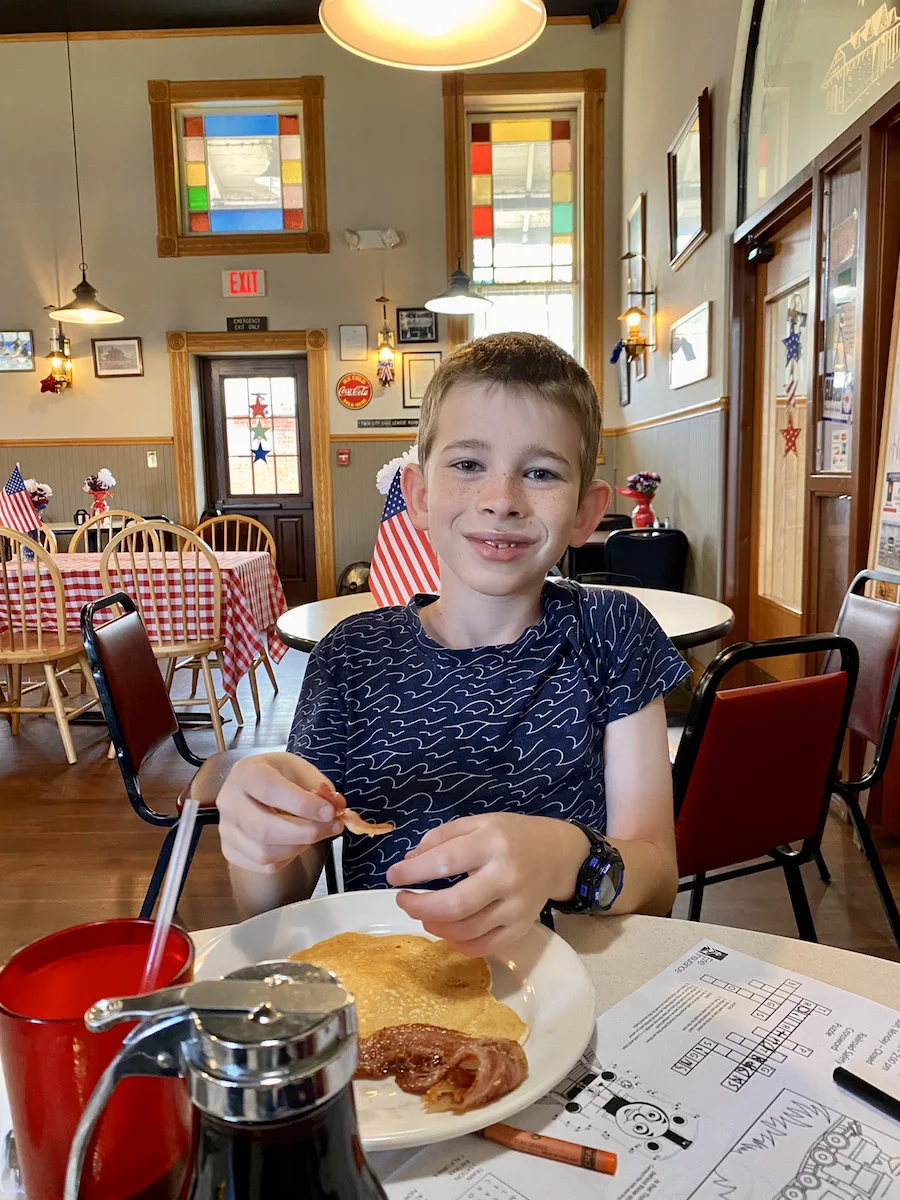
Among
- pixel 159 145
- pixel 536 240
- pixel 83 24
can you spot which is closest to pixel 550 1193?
pixel 536 240

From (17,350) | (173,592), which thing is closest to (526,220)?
(17,350)

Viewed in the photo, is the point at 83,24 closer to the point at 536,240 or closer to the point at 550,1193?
the point at 536,240

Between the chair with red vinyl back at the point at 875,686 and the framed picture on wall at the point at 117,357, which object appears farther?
the framed picture on wall at the point at 117,357

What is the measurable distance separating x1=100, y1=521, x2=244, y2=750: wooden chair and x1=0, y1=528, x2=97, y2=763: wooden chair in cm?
25

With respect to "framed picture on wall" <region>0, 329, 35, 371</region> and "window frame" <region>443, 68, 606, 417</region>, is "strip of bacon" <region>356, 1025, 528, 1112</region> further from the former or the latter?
"framed picture on wall" <region>0, 329, 35, 371</region>

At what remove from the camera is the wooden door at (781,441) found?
130 inches

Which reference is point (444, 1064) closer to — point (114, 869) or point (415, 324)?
point (114, 869)

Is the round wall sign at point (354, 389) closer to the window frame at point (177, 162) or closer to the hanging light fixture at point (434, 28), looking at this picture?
the window frame at point (177, 162)

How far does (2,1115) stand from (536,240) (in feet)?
23.7

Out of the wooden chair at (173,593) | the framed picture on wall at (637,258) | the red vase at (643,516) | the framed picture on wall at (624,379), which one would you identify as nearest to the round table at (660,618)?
the wooden chair at (173,593)

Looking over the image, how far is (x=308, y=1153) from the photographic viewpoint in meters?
0.25

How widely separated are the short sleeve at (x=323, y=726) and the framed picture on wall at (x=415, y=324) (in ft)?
20.5

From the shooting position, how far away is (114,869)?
241 cm

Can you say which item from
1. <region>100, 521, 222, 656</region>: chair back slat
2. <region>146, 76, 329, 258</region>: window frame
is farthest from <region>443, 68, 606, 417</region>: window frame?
<region>100, 521, 222, 656</region>: chair back slat
